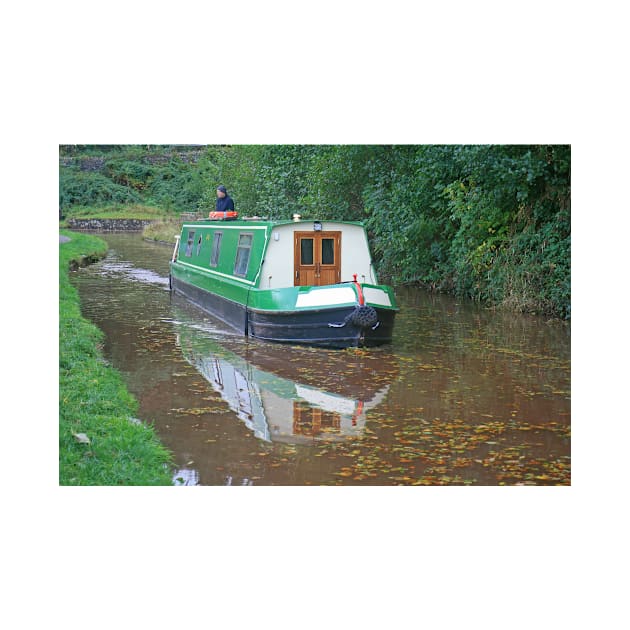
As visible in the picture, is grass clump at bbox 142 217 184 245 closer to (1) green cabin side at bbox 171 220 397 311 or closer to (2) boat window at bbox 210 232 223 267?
(2) boat window at bbox 210 232 223 267

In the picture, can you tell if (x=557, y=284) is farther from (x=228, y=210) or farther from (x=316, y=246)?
(x=228, y=210)

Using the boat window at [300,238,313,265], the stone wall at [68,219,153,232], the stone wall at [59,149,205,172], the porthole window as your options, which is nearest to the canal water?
the boat window at [300,238,313,265]

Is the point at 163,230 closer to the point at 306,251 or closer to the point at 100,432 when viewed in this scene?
the point at 306,251

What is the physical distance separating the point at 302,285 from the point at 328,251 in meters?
0.67

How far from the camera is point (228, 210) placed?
15.4m

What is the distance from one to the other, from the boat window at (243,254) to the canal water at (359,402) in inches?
40.0

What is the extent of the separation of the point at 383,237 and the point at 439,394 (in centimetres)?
1108

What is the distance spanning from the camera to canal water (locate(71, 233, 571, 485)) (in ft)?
19.9

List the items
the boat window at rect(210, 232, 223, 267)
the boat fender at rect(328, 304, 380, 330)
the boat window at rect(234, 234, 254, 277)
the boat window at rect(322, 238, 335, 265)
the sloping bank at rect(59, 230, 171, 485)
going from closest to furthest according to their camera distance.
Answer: the sloping bank at rect(59, 230, 171, 485), the boat fender at rect(328, 304, 380, 330), the boat window at rect(322, 238, 335, 265), the boat window at rect(234, 234, 254, 277), the boat window at rect(210, 232, 223, 267)

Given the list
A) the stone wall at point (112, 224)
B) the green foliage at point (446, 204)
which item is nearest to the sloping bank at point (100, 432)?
the green foliage at point (446, 204)

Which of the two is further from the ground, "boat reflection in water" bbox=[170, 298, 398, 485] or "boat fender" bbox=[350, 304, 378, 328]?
"boat fender" bbox=[350, 304, 378, 328]

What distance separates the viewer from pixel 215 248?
1466 centimetres

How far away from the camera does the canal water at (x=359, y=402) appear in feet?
19.9

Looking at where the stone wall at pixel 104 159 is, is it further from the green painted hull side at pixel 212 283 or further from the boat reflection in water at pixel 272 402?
the boat reflection in water at pixel 272 402
